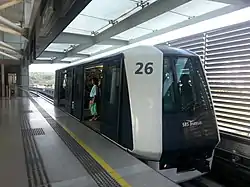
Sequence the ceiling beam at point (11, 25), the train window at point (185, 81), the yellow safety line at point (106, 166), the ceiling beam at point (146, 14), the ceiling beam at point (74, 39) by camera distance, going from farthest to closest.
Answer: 1. the ceiling beam at point (74, 39)
2. the ceiling beam at point (11, 25)
3. the ceiling beam at point (146, 14)
4. the train window at point (185, 81)
5. the yellow safety line at point (106, 166)

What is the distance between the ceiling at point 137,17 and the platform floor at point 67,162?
340cm

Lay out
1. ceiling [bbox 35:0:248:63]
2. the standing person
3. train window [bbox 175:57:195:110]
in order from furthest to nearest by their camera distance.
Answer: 1. the standing person
2. ceiling [bbox 35:0:248:63]
3. train window [bbox 175:57:195:110]

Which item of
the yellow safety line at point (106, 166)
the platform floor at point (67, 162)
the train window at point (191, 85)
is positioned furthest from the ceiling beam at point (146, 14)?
the yellow safety line at point (106, 166)

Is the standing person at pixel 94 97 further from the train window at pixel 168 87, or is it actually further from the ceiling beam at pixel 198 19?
the ceiling beam at pixel 198 19

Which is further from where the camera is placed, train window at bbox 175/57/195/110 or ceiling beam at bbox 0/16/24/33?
ceiling beam at bbox 0/16/24/33

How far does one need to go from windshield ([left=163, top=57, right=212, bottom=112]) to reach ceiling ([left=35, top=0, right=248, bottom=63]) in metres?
1.73

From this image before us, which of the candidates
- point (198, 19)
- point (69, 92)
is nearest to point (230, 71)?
point (198, 19)

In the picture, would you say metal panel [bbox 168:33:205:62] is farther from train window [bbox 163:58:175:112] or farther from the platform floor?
the platform floor

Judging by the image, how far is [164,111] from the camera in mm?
3934

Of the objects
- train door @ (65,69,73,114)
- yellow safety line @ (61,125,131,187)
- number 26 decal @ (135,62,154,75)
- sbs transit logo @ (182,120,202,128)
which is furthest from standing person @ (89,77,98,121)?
sbs transit logo @ (182,120,202,128)

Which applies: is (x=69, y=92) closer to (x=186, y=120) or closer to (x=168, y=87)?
(x=168, y=87)

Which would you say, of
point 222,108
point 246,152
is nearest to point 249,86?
point 222,108

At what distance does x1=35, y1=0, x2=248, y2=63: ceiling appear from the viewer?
621cm

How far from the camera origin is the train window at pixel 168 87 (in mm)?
3992
